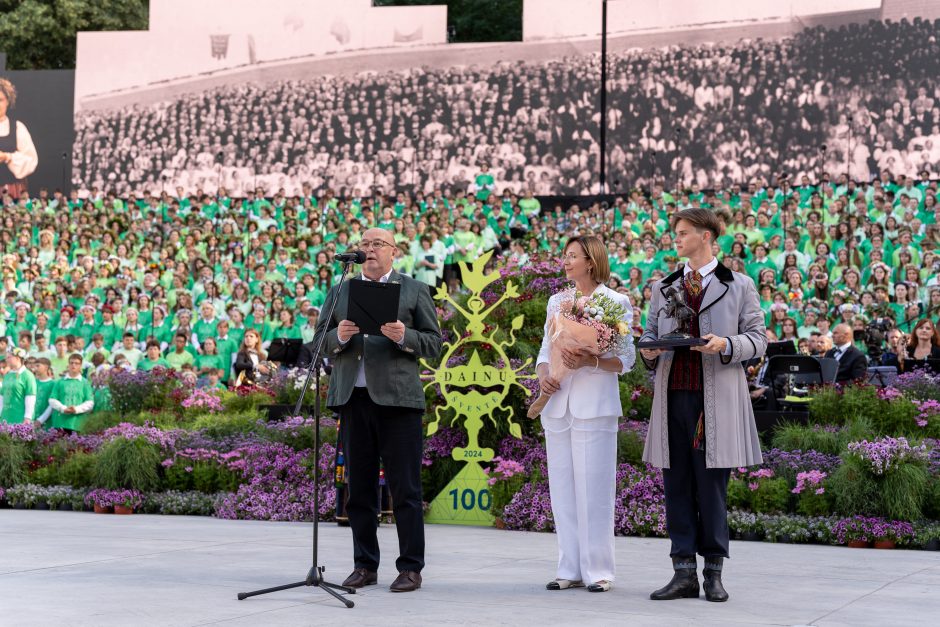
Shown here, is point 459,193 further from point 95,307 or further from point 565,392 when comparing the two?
point 565,392

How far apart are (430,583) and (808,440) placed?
4.60 meters

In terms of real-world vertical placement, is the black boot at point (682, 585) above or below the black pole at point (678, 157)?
below

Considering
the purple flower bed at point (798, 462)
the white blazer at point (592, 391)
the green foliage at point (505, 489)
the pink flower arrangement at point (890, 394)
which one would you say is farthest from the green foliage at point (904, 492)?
the white blazer at point (592, 391)

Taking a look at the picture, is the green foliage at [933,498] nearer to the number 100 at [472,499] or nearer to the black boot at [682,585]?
the number 100 at [472,499]

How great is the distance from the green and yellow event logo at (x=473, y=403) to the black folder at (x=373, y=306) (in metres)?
4.06

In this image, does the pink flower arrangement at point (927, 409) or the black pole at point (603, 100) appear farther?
the black pole at point (603, 100)

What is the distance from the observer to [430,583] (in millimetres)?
6000

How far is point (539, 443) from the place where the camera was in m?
10.1

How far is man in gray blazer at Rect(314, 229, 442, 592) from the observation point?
5719 mm

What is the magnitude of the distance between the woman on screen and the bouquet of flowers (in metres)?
26.5

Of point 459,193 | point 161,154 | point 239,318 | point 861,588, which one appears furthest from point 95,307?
point 861,588

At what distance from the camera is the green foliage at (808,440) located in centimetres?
947

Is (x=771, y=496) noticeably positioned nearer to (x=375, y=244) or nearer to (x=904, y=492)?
(x=904, y=492)

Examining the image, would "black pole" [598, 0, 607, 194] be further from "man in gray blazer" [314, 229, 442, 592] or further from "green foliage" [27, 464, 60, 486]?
"man in gray blazer" [314, 229, 442, 592]
